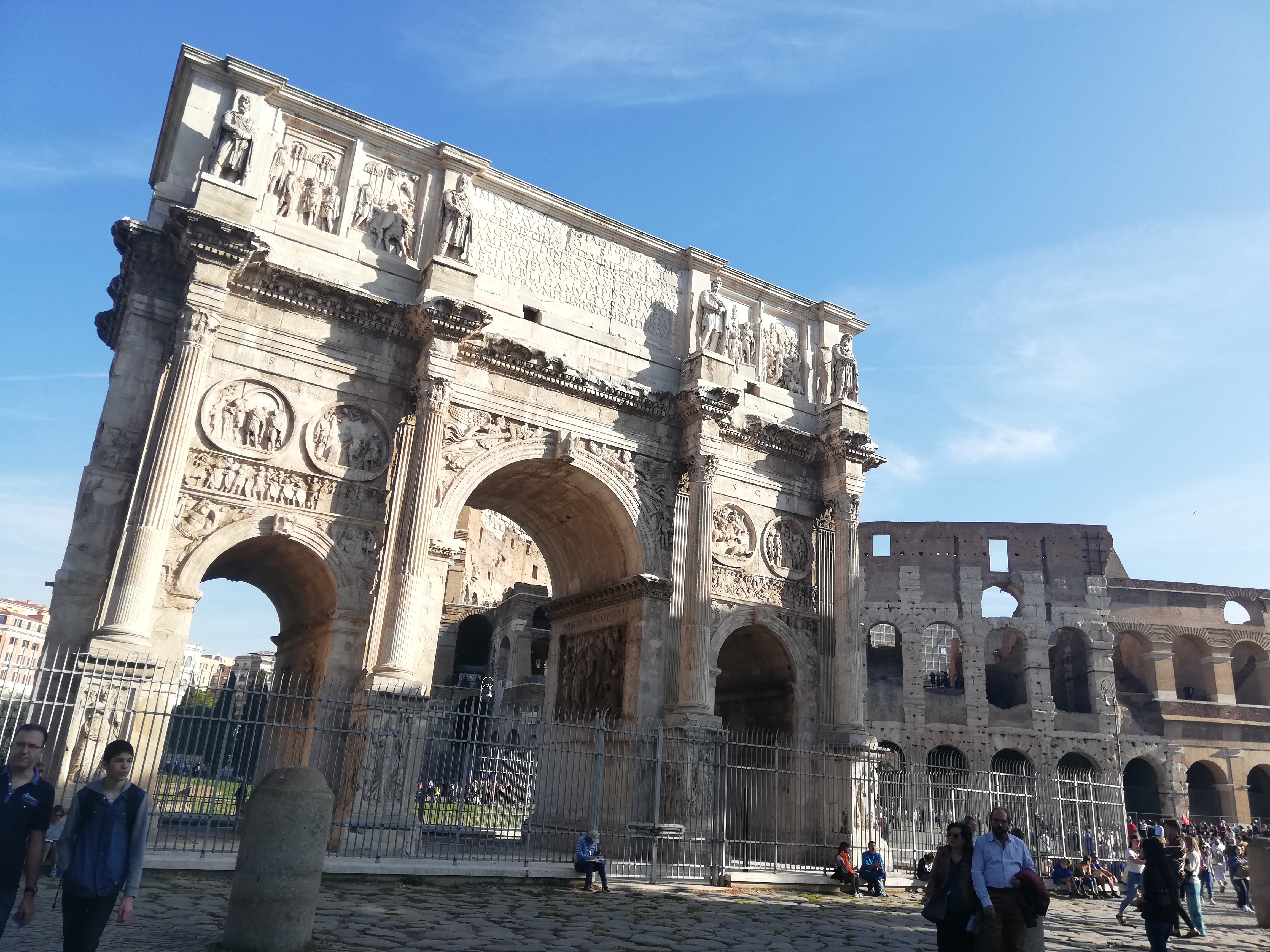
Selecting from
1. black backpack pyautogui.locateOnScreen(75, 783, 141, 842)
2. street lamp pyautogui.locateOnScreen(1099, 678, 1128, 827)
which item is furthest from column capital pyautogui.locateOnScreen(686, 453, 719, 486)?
street lamp pyautogui.locateOnScreen(1099, 678, 1128, 827)

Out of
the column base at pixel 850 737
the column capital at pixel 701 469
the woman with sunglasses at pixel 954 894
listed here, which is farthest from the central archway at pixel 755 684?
the woman with sunglasses at pixel 954 894

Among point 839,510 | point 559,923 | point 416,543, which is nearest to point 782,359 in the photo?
point 839,510

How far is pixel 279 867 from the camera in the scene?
5789mm

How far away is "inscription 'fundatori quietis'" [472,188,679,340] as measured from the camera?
15.8 meters

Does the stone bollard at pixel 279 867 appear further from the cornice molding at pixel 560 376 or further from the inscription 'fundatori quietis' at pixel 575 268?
the inscription 'fundatori quietis' at pixel 575 268

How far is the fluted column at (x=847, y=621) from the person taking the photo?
653 inches

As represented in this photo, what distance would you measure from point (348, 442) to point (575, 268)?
5.41 meters

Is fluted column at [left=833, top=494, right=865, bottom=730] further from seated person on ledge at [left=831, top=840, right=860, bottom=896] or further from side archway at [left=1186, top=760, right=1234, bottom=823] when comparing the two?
side archway at [left=1186, top=760, right=1234, bottom=823]

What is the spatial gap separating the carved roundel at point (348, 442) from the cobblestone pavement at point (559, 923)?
18.9ft

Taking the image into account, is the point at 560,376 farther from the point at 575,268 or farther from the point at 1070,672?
the point at 1070,672

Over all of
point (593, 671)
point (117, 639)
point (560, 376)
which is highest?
point (560, 376)

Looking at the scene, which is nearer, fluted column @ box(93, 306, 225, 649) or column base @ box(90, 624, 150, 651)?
column base @ box(90, 624, 150, 651)

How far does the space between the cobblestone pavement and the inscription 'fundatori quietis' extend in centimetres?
967

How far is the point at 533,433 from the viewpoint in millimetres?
15148
